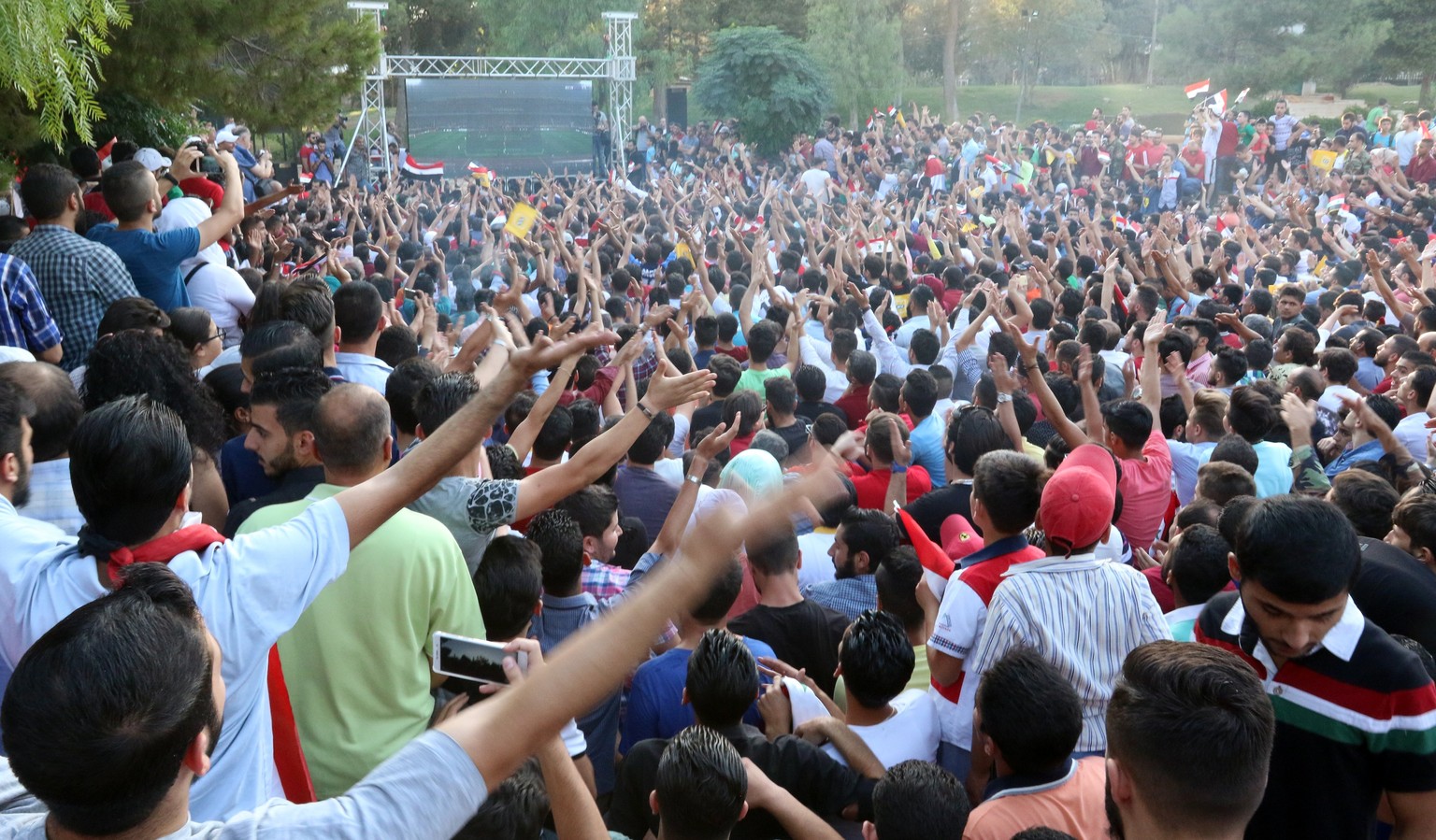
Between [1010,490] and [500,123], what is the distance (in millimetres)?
24387

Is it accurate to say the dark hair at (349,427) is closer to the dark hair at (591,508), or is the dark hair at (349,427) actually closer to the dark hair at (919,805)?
the dark hair at (919,805)

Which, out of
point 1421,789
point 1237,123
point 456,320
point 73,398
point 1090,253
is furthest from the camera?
point 1237,123

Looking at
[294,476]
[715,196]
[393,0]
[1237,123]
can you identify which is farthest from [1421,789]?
[393,0]

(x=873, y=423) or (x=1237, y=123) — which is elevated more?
(x=1237, y=123)

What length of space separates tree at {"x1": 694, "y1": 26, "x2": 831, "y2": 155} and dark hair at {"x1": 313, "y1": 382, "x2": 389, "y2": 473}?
83.7 feet

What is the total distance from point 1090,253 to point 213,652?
38.5ft

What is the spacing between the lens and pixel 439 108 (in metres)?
26.0

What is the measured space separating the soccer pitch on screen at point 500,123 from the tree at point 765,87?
3248 millimetres

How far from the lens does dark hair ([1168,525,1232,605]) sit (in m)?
3.71

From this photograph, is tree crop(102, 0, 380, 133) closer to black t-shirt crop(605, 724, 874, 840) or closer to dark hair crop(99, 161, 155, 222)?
dark hair crop(99, 161, 155, 222)

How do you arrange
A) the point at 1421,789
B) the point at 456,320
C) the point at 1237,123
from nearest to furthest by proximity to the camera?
the point at 1421,789 → the point at 456,320 → the point at 1237,123

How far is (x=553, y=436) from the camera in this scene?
5.23 metres

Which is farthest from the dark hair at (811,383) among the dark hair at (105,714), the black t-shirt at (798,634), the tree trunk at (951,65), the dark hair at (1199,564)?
the tree trunk at (951,65)

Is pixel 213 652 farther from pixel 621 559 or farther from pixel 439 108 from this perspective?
pixel 439 108
